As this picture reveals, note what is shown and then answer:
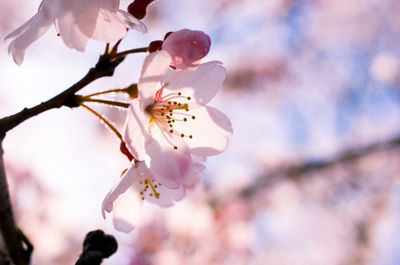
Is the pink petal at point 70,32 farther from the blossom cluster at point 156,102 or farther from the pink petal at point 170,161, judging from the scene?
the pink petal at point 170,161

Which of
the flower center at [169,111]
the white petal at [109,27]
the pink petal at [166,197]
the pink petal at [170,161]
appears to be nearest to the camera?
the white petal at [109,27]

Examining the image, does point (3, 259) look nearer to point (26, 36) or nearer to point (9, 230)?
point (9, 230)

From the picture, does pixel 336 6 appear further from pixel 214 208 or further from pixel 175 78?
pixel 175 78

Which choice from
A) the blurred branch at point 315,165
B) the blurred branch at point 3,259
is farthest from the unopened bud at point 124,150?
the blurred branch at point 315,165

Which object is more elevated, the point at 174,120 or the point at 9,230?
the point at 174,120

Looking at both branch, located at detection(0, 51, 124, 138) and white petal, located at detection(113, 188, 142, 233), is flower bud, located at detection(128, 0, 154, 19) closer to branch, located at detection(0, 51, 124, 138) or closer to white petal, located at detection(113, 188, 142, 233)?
branch, located at detection(0, 51, 124, 138)

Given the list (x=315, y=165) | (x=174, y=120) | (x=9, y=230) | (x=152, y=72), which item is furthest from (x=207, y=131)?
(x=315, y=165)
